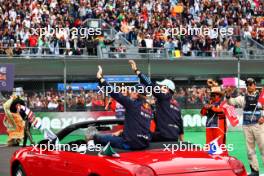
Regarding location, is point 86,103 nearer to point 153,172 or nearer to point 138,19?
point 138,19

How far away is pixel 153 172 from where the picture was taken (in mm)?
7695

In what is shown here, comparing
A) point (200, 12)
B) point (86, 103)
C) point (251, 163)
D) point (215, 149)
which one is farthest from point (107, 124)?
point (200, 12)

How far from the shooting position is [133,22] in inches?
1357

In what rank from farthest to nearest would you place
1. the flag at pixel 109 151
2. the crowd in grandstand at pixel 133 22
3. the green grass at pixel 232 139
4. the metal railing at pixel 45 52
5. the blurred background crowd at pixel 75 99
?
the crowd in grandstand at pixel 133 22 → the metal railing at pixel 45 52 → the blurred background crowd at pixel 75 99 → the green grass at pixel 232 139 → the flag at pixel 109 151

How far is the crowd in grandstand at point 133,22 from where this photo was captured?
30.3 metres

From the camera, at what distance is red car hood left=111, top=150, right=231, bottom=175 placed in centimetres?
786

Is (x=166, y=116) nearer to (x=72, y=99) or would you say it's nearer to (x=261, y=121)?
(x=261, y=121)

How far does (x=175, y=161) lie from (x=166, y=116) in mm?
1864
